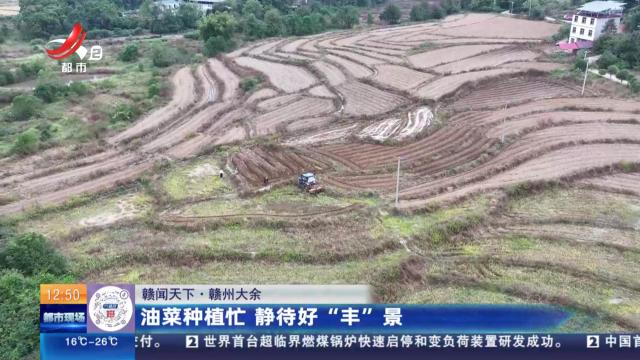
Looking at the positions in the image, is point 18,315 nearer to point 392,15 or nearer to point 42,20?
point 42,20

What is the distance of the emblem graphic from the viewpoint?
488 inches

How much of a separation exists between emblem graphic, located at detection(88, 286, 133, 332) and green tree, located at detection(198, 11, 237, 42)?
159 ft

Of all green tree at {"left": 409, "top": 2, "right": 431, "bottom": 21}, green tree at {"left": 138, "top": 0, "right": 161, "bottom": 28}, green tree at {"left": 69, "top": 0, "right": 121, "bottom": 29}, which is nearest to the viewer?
green tree at {"left": 69, "top": 0, "right": 121, "bottom": 29}

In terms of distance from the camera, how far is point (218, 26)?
57312 millimetres

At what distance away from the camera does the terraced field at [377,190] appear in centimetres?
1984

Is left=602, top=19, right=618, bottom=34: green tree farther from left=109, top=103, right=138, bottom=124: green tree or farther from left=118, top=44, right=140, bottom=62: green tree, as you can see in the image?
left=118, top=44, right=140, bottom=62: green tree

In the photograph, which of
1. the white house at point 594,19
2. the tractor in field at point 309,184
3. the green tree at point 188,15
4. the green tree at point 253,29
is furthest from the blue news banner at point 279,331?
the green tree at point 188,15

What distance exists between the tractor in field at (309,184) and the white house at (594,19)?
36227mm

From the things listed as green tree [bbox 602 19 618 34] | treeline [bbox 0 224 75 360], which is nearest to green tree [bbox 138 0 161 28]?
green tree [bbox 602 19 618 34]

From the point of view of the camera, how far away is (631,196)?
26297 millimetres

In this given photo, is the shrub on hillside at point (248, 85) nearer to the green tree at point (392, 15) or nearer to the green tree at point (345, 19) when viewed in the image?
the green tree at point (345, 19)

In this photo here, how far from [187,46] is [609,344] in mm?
55661

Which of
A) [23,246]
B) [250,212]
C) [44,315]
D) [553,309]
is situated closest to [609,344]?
[553,309]

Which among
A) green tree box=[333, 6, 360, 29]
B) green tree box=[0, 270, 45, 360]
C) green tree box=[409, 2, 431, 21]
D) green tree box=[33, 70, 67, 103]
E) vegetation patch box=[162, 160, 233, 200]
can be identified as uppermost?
green tree box=[409, 2, 431, 21]
